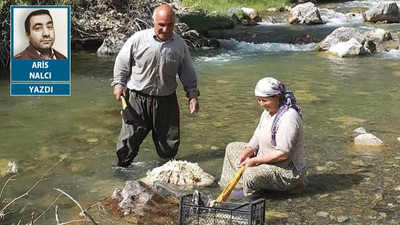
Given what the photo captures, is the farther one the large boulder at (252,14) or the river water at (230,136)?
the large boulder at (252,14)

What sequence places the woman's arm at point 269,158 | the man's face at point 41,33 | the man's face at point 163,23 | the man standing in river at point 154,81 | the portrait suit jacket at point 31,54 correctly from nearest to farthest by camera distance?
the woman's arm at point 269,158, the man's face at point 163,23, the man standing in river at point 154,81, the portrait suit jacket at point 31,54, the man's face at point 41,33

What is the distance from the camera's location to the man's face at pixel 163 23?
581 cm

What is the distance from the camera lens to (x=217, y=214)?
4082 millimetres

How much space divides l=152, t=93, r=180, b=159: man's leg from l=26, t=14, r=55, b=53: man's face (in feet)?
4.68

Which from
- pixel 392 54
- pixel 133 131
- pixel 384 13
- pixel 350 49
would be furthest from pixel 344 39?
pixel 133 131

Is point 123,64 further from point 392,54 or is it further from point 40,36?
point 392,54

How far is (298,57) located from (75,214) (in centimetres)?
1317

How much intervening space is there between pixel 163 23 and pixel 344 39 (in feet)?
46.2

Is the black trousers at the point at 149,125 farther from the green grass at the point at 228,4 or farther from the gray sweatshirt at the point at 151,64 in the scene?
the green grass at the point at 228,4

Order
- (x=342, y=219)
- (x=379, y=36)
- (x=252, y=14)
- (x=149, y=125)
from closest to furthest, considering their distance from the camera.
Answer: (x=342, y=219) < (x=149, y=125) < (x=379, y=36) < (x=252, y=14)

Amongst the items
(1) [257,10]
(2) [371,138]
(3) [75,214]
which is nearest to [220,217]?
(3) [75,214]

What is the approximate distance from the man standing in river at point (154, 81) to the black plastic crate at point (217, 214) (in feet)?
7.52

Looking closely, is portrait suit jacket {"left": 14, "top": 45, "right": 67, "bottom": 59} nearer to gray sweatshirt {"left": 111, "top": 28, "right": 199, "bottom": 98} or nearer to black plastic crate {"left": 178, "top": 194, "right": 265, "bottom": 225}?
gray sweatshirt {"left": 111, "top": 28, "right": 199, "bottom": 98}

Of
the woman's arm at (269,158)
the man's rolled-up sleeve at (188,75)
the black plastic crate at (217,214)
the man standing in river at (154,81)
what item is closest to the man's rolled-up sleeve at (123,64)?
the man standing in river at (154,81)
